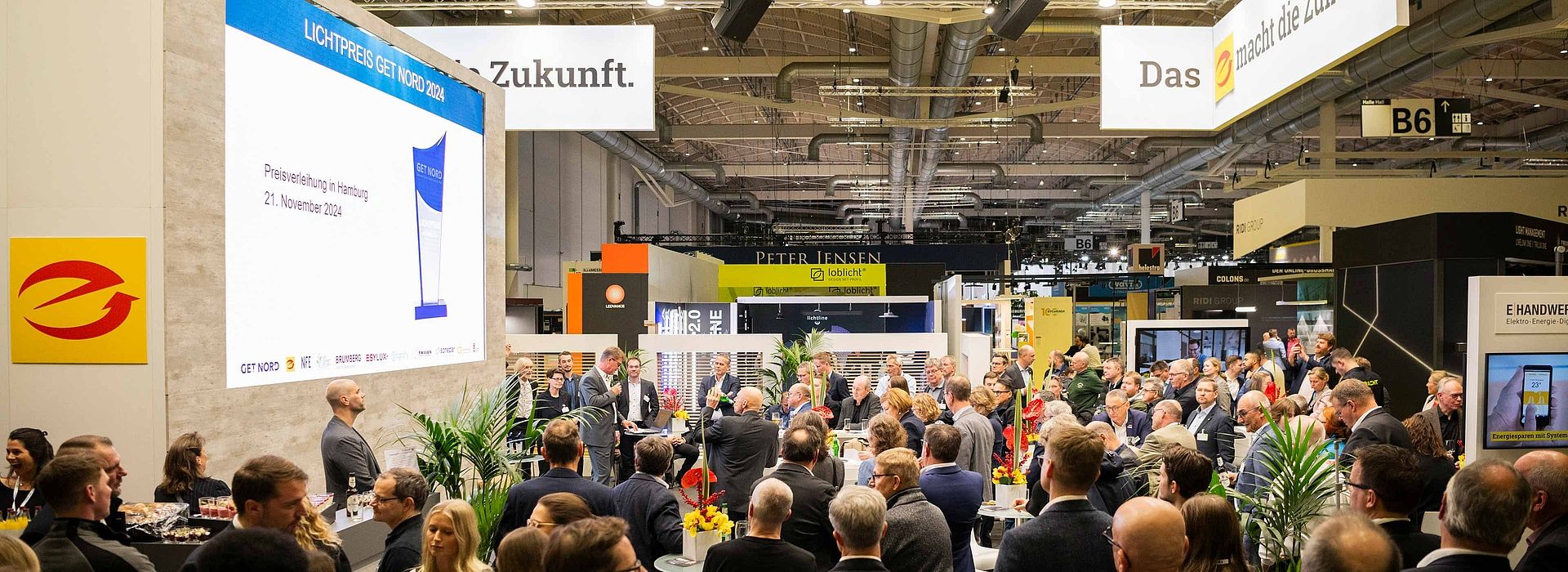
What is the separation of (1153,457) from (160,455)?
182 inches

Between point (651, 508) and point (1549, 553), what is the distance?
3134 millimetres

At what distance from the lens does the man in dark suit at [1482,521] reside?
9.53 ft

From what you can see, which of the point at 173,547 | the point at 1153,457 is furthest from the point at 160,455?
the point at 1153,457

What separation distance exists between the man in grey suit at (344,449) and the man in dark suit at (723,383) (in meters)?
4.58

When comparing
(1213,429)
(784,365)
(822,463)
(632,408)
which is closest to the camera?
(822,463)

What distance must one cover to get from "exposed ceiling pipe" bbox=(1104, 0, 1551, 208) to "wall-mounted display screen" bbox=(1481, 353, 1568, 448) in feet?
16.4

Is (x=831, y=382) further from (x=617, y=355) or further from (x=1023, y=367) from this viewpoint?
(x=1023, y=367)

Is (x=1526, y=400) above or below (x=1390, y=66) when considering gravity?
below

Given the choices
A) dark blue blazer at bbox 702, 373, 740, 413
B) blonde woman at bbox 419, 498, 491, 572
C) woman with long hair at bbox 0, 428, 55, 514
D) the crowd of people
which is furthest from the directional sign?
woman with long hair at bbox 0, 428, 55, 514

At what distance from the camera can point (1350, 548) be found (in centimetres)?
245

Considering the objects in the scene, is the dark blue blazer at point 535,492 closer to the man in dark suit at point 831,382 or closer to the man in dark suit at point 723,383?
the man in dark suit at point 723,383

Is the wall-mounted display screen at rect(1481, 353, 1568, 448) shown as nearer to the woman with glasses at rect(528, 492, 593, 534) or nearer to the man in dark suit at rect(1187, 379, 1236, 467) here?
the man in dark suit at rect(1187, 379, 1236, 467)

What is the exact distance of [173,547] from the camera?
3715 mm

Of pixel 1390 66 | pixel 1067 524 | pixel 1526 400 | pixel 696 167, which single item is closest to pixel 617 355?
pixel 1067 524
